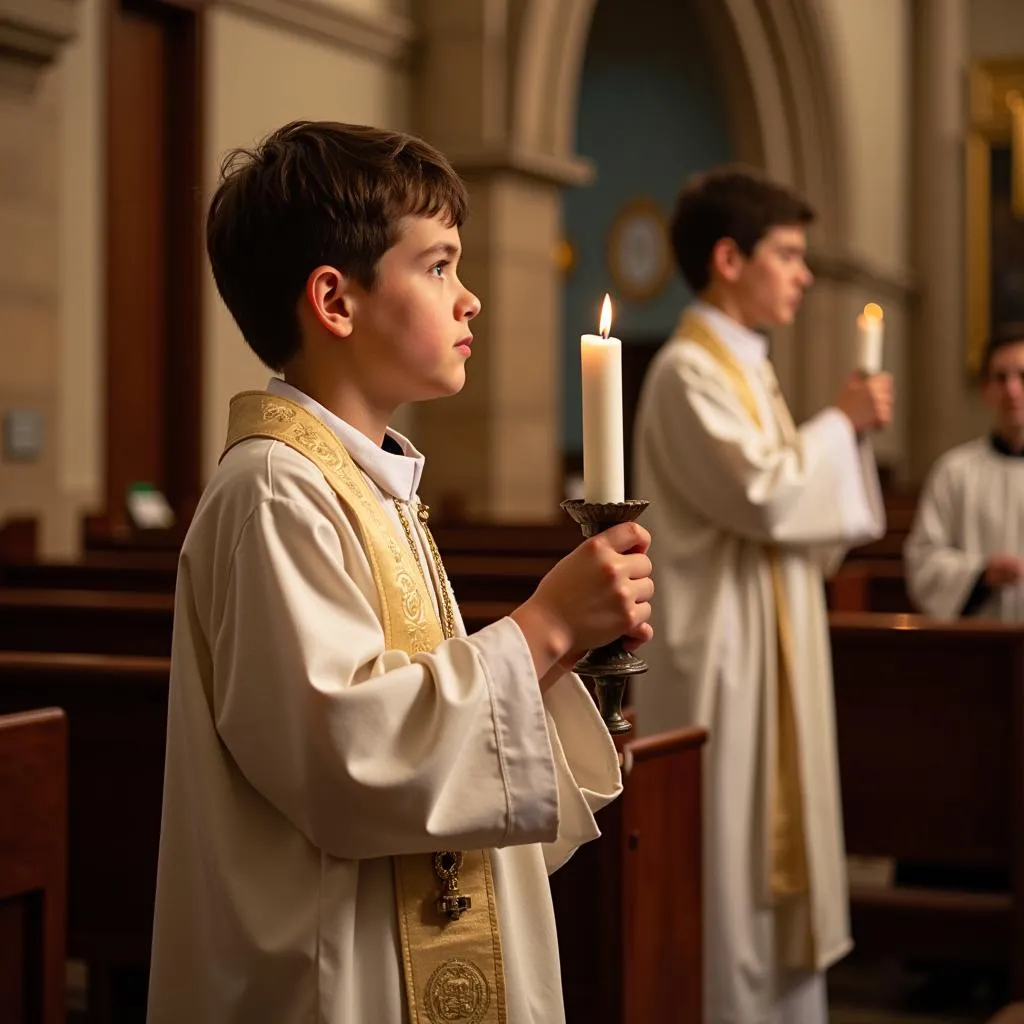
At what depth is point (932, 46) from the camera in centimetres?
1508

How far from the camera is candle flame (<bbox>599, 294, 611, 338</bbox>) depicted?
1673 mm

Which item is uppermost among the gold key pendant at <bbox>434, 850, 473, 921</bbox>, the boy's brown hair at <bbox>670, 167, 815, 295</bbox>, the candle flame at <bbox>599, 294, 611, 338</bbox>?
the boy's brown hair at <bbox>670, 167, 815, 295</bbox>

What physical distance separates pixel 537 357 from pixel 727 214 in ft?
18.1

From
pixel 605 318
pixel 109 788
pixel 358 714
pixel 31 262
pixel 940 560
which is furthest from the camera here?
pixel 31 262

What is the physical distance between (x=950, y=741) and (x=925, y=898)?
0.47m

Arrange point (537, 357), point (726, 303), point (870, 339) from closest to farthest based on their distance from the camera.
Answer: point (870, 339)
point (726, 303)
point (537, 357)

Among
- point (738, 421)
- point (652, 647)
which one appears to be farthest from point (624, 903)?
point (738, 421)

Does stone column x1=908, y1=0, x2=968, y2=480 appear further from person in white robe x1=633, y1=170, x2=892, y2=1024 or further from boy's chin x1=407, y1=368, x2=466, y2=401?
boy's chin x1=407, y1=368, x2=466, y2=401

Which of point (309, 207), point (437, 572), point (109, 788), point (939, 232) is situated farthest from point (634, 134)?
point (309, 207)

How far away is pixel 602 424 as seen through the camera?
1605 millimetres

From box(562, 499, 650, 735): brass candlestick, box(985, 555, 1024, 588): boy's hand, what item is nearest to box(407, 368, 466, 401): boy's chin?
box(562, 499, 650, 735): brass candlestick

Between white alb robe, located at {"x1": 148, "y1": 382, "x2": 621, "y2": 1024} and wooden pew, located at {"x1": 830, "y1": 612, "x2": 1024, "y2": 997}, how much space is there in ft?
9.23

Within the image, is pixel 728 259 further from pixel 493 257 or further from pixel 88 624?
pixel 493 257

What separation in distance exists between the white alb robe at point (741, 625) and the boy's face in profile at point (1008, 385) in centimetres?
144
